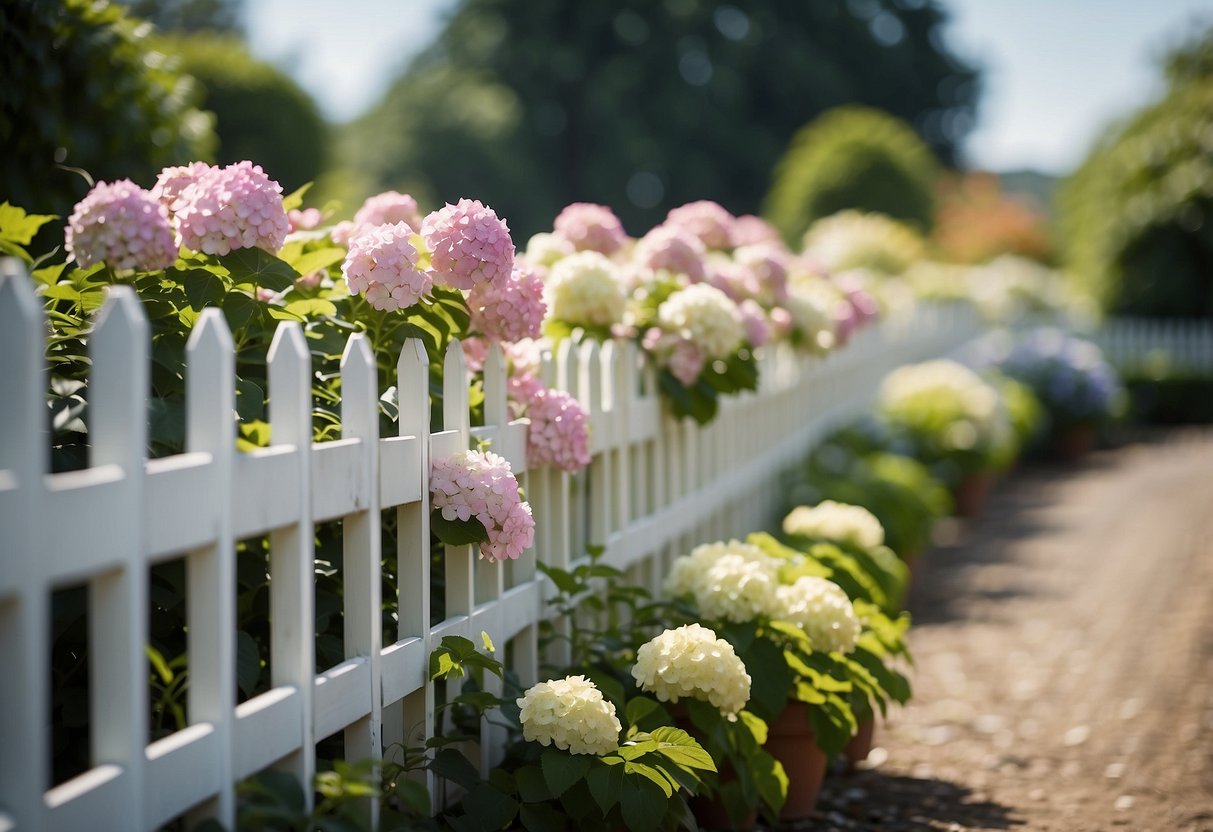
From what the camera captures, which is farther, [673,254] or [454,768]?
[673,254]

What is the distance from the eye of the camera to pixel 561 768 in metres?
Answer: 2.14

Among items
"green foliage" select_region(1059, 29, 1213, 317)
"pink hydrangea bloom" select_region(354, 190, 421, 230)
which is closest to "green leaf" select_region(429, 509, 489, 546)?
"pink hydrangea bloom" select_region(354, 190, 421, 230)

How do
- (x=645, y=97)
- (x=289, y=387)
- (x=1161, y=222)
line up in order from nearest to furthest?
1. (x=289, y=387)
2. (x=1161, y=222)
3. (x=645, y=97)

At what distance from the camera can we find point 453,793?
2.41 metres

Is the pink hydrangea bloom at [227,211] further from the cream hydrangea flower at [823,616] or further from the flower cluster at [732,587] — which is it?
the cream hydrangea flower at [823,616]

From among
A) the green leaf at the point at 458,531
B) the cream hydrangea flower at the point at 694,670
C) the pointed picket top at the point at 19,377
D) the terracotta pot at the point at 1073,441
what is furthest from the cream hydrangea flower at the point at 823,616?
the terracotta pot at the point at 1073,441

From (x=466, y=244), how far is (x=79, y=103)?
6.54 ft

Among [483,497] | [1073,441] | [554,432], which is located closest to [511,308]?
[554,432]

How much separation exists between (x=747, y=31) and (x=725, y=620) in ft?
111

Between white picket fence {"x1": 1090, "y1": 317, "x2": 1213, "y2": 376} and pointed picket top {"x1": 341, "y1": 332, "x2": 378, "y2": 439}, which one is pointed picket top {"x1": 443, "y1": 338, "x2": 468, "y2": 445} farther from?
white picket fence {"x1": 1090, "y1": 317, "x2": 1213, "y2": 376}

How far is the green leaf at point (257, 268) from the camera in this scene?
221 cm

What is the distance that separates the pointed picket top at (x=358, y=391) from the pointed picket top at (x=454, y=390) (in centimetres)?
32

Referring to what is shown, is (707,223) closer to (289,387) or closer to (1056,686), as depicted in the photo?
(1056,686)

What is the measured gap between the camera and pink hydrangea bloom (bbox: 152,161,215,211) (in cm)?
229
